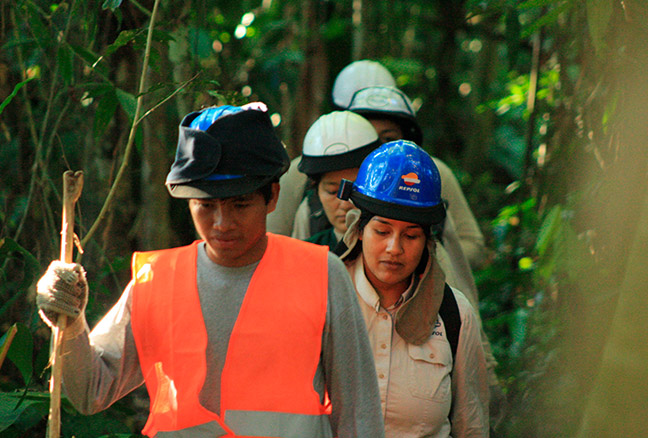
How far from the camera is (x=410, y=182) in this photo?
2766mm

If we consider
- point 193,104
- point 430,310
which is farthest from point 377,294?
point 193,104

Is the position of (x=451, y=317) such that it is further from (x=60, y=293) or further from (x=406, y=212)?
(x=60, y=293)

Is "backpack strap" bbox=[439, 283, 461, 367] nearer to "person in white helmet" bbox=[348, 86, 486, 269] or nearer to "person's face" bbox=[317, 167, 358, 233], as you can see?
"person's face" bbox=[317, 167, 358, 233]

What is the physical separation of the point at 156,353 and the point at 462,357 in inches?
40.9

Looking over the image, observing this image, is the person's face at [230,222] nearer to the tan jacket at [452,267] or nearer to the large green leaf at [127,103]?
the tan jacket at [452,267]

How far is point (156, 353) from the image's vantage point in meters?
2.10

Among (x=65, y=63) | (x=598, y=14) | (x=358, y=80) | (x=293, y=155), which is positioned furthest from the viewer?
(x=293, y=155)

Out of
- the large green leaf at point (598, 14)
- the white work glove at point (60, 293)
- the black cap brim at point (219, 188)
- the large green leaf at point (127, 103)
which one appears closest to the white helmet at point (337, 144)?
the large green leaf at point (127, 103)

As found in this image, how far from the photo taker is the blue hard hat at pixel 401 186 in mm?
2734

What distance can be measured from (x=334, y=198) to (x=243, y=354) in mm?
1373

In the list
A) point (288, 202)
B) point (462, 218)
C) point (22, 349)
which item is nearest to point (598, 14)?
point (462, 218)

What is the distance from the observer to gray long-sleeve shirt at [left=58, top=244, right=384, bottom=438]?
206 centimetres

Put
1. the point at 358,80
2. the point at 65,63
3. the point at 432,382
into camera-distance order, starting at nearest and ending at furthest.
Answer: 1. the point at 432,382
2. the point at 65,63
3. the point at 358,80

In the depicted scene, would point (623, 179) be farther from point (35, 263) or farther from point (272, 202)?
point (35, 263)
